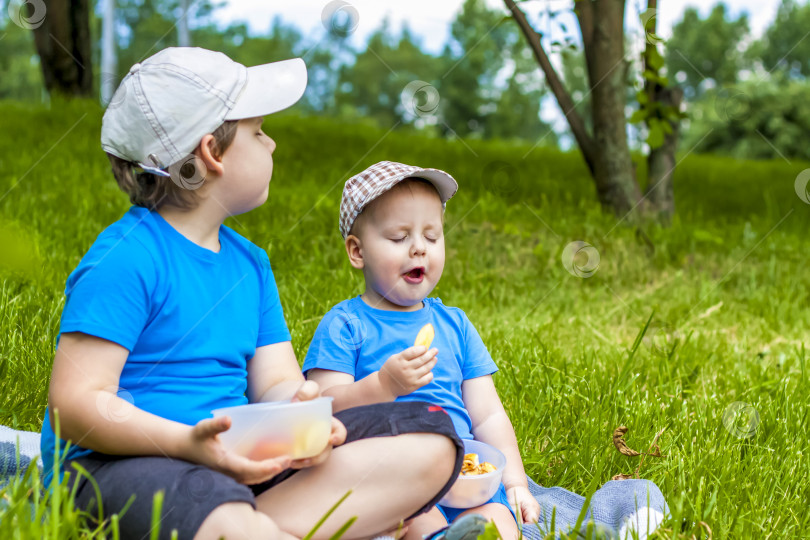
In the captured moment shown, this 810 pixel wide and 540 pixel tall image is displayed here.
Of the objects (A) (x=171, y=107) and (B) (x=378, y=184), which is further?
(B) (x=378, y=184)

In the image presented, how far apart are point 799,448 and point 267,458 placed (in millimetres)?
1566

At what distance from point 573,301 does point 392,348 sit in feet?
7.09

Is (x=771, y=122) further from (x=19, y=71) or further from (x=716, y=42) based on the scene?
(x=19, y=71)

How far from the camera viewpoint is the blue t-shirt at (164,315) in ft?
4.74

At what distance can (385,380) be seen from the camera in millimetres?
1612

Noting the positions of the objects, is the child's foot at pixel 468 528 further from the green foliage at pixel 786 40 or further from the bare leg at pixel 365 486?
the green foliage at pixel 786 40

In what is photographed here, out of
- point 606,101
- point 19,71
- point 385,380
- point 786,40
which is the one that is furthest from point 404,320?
point 19,71

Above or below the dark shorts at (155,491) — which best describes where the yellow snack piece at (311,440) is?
above

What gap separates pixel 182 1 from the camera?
13258 mm

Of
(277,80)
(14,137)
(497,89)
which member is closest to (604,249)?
(277,80)

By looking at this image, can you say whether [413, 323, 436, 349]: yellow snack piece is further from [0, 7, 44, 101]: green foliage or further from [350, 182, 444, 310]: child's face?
[0, 7, 44, 101]: green foliage

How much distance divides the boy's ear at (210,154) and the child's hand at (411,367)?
0.52 metres

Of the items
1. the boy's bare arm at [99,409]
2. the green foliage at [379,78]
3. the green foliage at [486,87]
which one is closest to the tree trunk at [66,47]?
the boy's bare arm at [99,409]

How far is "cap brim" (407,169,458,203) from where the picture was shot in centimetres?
186
